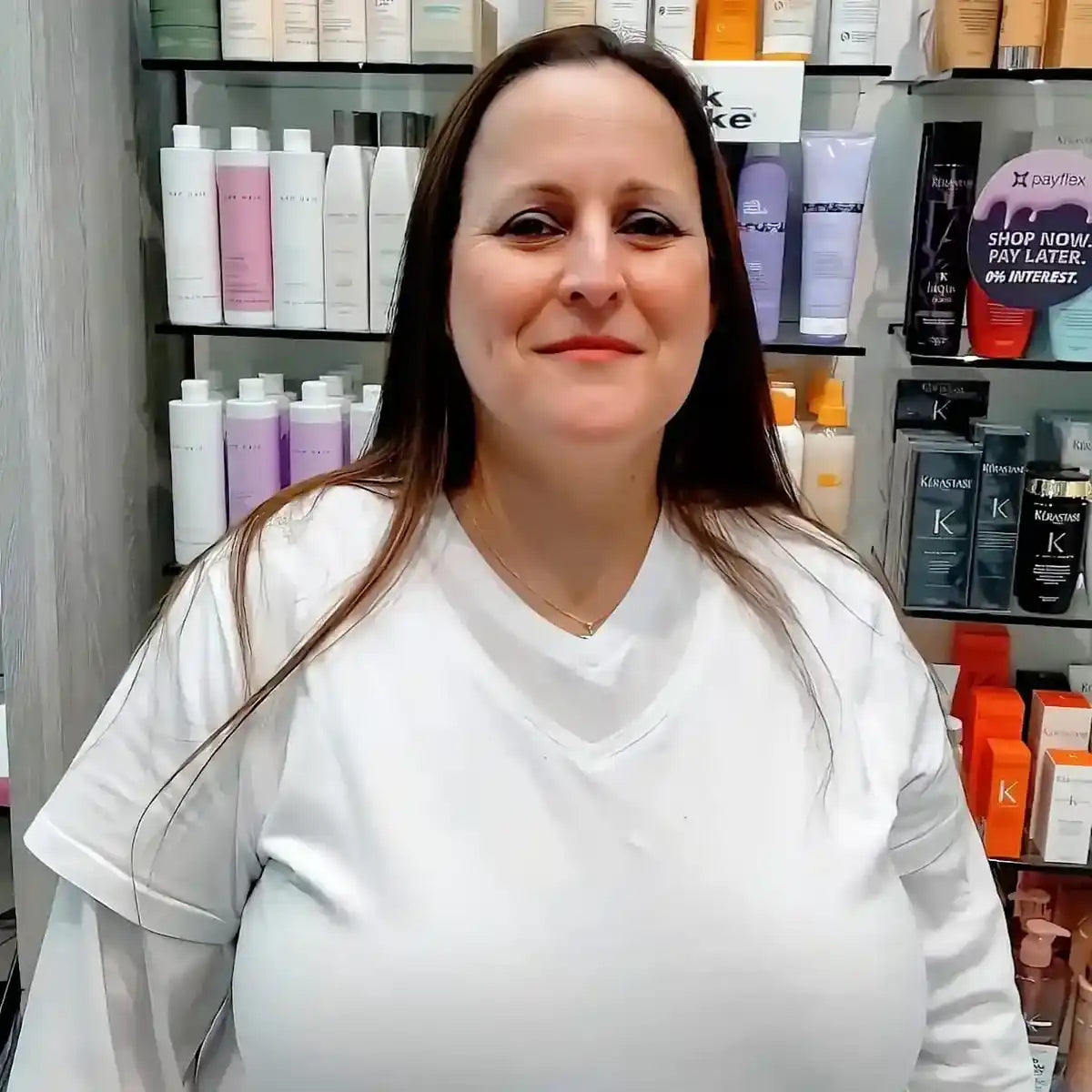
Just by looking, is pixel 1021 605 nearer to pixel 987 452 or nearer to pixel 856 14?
pixel 987 452

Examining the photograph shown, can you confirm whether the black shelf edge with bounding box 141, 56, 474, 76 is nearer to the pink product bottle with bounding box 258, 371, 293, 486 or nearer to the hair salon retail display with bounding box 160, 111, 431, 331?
the hair salon retail display with bounding box 160, 111, 431, 331

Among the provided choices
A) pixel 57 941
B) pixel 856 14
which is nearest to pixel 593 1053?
pixel 57 941

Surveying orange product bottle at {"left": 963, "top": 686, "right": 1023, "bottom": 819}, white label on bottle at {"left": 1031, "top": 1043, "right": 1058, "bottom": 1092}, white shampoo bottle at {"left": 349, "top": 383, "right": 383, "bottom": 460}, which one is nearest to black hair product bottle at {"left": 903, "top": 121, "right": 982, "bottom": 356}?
orange product bottle at {"left": 963, "top": 686, "right": 1023, "bottom": 819}

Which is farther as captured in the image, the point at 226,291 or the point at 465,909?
the point at 226,291

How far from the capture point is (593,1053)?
0.72 m

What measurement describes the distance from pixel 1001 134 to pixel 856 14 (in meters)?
0.25

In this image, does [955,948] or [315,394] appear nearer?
[955,948]

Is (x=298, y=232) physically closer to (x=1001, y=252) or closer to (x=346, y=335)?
(x=346, y=335)

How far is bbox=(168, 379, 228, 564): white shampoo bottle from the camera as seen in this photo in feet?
4.64

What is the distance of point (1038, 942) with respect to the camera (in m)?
1.46

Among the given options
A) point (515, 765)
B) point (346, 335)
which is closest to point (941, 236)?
point (346, 335)

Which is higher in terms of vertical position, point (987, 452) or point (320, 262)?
point (320, 262)

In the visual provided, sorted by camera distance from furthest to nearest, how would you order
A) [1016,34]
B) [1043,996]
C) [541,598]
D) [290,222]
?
[1043,996]
[290,222]
[1016,34]
[541,598]

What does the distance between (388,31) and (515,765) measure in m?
0.97
